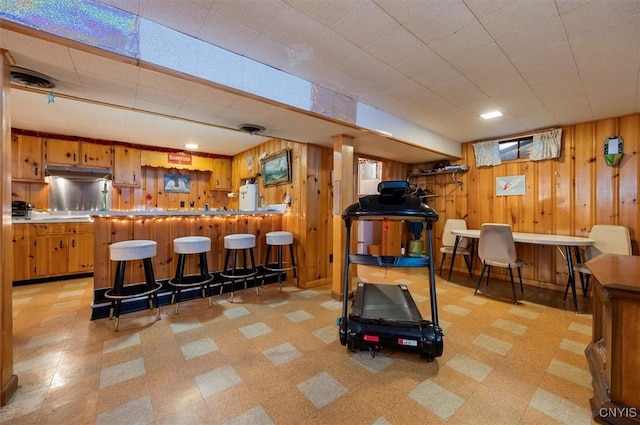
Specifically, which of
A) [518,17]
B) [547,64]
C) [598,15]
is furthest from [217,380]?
[547,64]

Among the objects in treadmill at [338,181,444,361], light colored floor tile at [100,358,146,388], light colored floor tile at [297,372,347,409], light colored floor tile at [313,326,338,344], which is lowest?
light colored floor tile at [297,372,347,409]

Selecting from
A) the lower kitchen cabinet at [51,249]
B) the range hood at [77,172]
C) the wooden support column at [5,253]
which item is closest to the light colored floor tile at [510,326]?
the wooden support column at [5,253]

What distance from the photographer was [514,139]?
4.32m

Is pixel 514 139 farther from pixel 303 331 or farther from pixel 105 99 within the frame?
pixel 105 99

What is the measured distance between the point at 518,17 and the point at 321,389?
2.82 metres

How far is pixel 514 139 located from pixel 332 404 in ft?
16.1

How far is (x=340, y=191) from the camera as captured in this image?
346 cm

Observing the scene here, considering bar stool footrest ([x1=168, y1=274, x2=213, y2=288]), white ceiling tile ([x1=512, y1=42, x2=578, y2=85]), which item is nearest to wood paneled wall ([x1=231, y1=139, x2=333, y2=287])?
bar stool footrest ([x1=168, y1=274, x2=213, y2=288])

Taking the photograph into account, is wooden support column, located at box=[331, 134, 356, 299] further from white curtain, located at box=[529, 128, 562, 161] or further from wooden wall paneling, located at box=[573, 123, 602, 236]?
wooden wall paneling, located at box=[573, 123, 602, 236]

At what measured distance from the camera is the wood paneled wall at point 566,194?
132 inches

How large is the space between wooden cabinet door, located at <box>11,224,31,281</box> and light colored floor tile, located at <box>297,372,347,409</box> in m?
4.92

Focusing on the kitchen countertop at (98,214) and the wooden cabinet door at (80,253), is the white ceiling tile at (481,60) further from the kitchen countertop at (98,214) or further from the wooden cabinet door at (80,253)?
the wooden cabinet door at (80,253)

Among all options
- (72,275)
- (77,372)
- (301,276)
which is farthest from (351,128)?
(72,275)

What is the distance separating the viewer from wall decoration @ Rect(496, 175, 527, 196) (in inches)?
167
